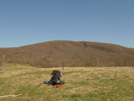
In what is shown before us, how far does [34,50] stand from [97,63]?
80.7ft

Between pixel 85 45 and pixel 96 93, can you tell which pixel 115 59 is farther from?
pixel 96 93

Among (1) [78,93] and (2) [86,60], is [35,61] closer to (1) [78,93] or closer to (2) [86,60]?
(2) [86,60]

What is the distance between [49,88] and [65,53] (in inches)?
1950

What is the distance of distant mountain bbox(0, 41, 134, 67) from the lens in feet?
176

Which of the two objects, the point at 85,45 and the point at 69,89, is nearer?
the point at 69,89

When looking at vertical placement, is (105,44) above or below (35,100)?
above

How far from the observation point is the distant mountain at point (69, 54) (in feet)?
176

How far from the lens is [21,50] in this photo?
6178 centimetres

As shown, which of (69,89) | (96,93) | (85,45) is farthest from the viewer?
(85,45)

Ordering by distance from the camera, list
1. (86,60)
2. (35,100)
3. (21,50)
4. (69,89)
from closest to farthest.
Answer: (35,100) < (69,89) < (86,60) < (21,50)

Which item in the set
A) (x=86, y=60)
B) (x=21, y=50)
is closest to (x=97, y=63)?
(x=86, y=60)

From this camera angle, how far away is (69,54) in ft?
212

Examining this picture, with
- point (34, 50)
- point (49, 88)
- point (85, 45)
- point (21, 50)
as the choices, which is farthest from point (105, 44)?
point (49, 88)

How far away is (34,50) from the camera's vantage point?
63938 millimetres
